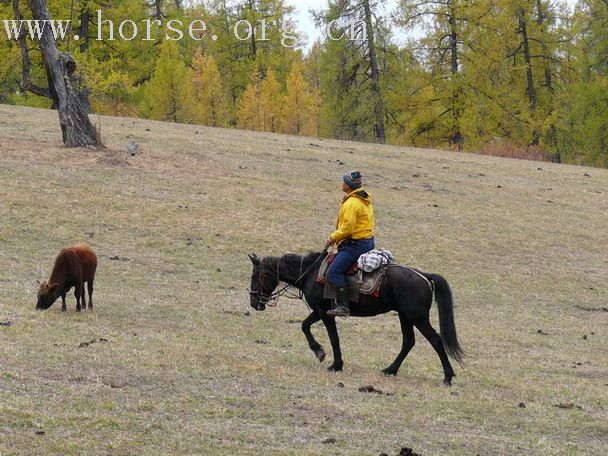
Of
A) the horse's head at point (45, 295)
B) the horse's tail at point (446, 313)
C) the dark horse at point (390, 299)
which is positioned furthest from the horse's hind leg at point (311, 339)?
the horse's head at point (45, 295)

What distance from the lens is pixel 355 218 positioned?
11688 millimetres

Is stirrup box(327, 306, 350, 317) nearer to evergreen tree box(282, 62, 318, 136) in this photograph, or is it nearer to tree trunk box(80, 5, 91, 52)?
tree trunk box(80, 5, 91, 52)

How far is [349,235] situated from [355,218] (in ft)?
0.83

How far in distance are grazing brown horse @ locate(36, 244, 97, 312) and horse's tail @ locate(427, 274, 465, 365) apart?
20.8 ft

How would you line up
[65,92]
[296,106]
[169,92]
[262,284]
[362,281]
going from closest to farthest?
[362,281] → [262,284] → [65,92] → [169,92] → [296,106]

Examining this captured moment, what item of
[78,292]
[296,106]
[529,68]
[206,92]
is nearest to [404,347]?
[78,292]

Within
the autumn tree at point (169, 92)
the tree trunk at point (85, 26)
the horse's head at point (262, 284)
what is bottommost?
the horse's head at point (262, 284)

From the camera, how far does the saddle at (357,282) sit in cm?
1176

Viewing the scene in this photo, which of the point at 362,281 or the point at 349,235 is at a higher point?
the point at 349,235

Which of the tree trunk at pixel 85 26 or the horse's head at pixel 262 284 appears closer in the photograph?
the horse's head at pixel 262 284

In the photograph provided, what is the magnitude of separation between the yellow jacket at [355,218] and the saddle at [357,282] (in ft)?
1.51

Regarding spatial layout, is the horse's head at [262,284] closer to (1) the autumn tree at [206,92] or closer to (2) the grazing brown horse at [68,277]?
(2) the grazing brown horse at [68,277]

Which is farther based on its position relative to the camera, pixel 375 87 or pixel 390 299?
pixel 375 87

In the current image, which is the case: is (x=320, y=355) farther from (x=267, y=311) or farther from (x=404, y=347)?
(x=267, y=311)
